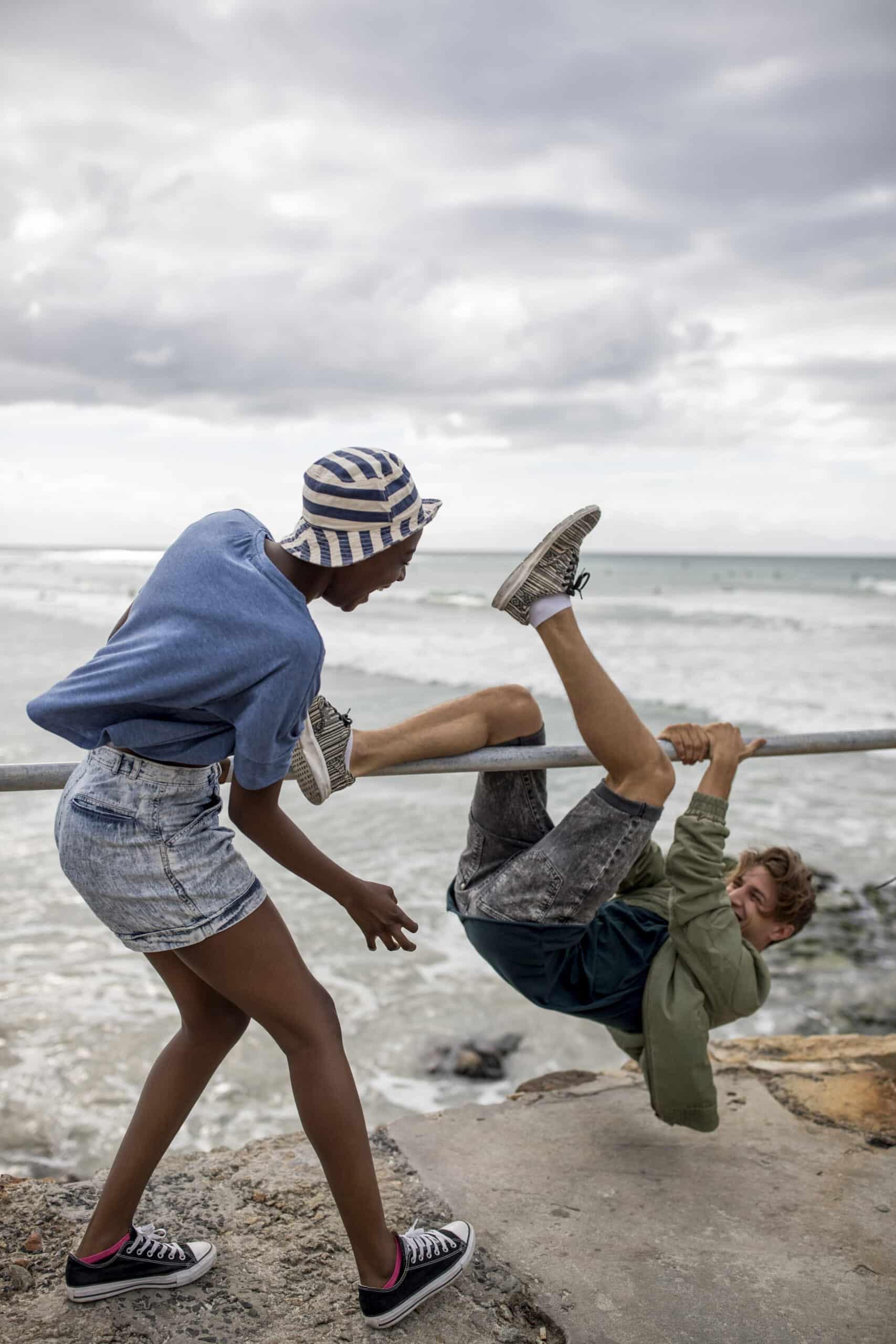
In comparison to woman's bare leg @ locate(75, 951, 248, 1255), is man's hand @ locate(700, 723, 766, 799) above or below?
above

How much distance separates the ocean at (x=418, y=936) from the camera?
13.2 ft

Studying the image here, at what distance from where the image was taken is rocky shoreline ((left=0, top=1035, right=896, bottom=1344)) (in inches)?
77.2

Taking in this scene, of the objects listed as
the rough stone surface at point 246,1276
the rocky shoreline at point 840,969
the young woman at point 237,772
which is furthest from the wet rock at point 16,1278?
the rocky shoreline at point 840,969

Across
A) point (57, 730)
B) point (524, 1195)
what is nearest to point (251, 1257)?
point (524, 1195)

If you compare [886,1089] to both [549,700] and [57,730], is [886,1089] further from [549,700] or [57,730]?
[549,700]

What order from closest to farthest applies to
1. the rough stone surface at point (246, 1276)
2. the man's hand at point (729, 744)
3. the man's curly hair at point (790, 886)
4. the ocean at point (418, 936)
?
the rough stone surface at point (246, 1276) < the man's hand at point (729, 744) < the man's curly hair at point (790, 886) < the ocean at point (418, 936)

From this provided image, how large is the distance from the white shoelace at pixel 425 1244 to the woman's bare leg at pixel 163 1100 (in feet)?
1.67

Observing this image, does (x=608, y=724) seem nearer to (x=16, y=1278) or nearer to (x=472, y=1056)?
(x=16, y=1278)

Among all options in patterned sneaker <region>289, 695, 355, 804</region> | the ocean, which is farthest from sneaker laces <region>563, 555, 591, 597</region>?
the ocean

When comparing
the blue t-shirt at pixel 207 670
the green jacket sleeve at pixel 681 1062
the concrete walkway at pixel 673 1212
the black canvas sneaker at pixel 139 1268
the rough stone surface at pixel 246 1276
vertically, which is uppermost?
the blue t-shirt at pixel 207 670

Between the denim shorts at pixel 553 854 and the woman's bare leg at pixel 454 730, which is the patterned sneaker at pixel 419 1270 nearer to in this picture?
the denim shorts at pixel 553 854

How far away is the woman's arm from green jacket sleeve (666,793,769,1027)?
31.8 inches

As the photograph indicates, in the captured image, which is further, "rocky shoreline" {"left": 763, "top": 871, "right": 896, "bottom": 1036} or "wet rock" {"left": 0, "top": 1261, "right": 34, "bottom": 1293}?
"rocky shoreline" {"left": 763, "top": 871, "right": 896, "bottom": 1036}

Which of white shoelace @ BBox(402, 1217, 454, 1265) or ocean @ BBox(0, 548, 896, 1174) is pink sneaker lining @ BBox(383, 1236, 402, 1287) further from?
ocean @ BBox(0, 548, 896, 1174)
